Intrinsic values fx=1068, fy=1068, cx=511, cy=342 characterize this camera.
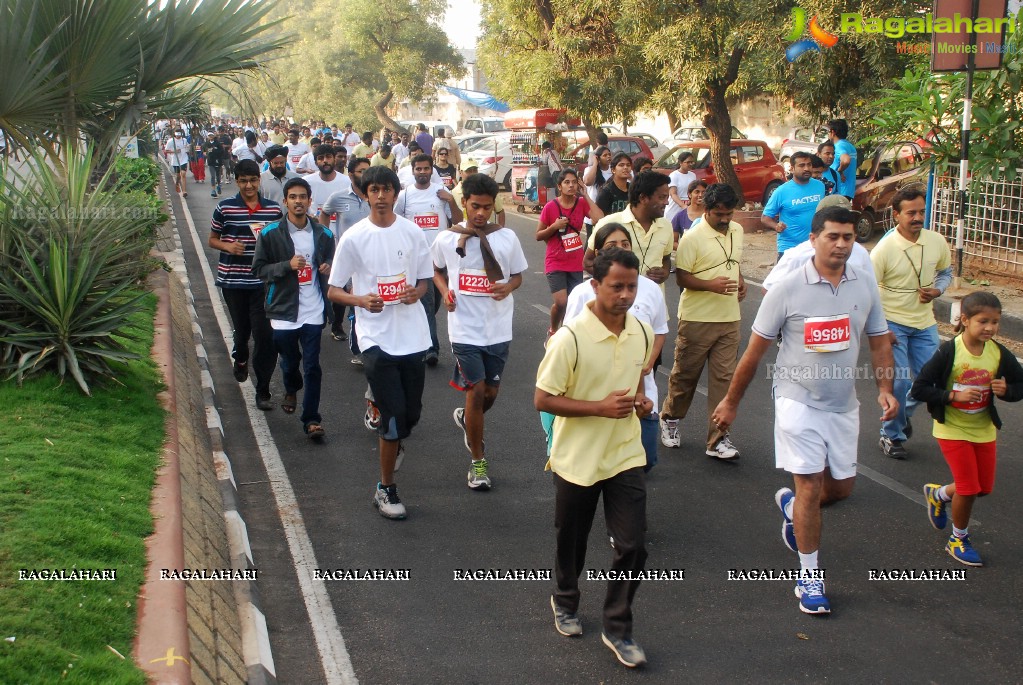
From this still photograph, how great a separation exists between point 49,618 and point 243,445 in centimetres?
386

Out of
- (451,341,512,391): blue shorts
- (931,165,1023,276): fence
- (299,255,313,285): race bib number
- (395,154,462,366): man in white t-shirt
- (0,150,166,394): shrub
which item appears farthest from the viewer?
(931,165,1023,276): fence

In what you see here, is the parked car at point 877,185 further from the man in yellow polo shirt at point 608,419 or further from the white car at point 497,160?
the man in yellow polo shirt at point 608,419

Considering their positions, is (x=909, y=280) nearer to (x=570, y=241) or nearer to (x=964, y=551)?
(x=964, y=551)

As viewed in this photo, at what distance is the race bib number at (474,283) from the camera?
269 inches

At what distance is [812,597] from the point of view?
504 centimetres

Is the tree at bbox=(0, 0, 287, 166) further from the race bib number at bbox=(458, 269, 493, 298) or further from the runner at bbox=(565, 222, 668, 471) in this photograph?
the runner at bbox=(565, 222, 668, 471)

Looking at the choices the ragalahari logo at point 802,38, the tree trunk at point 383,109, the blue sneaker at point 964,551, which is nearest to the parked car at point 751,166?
the ragalahari logo at point 802,38

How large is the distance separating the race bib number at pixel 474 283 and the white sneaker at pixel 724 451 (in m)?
1.92

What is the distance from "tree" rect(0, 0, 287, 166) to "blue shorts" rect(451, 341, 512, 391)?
417cm

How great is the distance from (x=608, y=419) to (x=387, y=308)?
2.30 metres

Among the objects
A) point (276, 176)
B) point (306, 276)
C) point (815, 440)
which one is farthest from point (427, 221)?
point (815, 440)

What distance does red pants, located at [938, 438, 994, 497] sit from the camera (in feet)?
18.2

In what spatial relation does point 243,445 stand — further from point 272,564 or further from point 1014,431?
point 1014,431

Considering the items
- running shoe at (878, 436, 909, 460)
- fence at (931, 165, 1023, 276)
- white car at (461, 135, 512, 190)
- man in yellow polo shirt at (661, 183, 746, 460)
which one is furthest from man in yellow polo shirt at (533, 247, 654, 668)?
white car at (461, 135, 512, 190)
